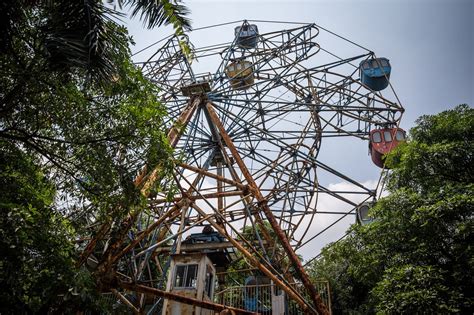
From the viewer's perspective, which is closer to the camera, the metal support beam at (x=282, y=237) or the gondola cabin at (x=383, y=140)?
the metal support beam at (x=282, y=237)

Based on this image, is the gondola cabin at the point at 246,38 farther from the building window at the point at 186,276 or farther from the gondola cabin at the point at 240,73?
the building window at the point at 186,276

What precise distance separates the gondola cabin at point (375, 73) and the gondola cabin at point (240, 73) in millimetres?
5030

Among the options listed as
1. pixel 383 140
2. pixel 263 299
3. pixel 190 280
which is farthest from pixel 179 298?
pixel 383 140

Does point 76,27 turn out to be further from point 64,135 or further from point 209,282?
point 209,282

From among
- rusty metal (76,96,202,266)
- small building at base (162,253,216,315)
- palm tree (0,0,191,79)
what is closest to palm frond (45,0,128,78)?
palm tree (0,0,191,79)

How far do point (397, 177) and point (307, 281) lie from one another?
4.32m

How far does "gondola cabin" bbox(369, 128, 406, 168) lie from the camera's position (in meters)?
13.6

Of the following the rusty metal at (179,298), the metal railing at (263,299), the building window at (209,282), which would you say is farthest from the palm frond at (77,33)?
the metal railing at (263,299)

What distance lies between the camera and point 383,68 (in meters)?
14.9

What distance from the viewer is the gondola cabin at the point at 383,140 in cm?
1361

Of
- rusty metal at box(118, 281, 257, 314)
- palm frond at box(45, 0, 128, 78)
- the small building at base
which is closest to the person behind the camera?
palm frond at box(45, 0, 128, 78)

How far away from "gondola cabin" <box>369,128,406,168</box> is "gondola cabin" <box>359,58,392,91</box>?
7.21 ft

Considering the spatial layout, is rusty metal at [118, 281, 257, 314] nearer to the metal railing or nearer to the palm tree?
the metal railing

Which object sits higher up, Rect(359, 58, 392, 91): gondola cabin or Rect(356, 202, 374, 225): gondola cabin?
Rect(359, 58, 392, 91): gondola cabin
